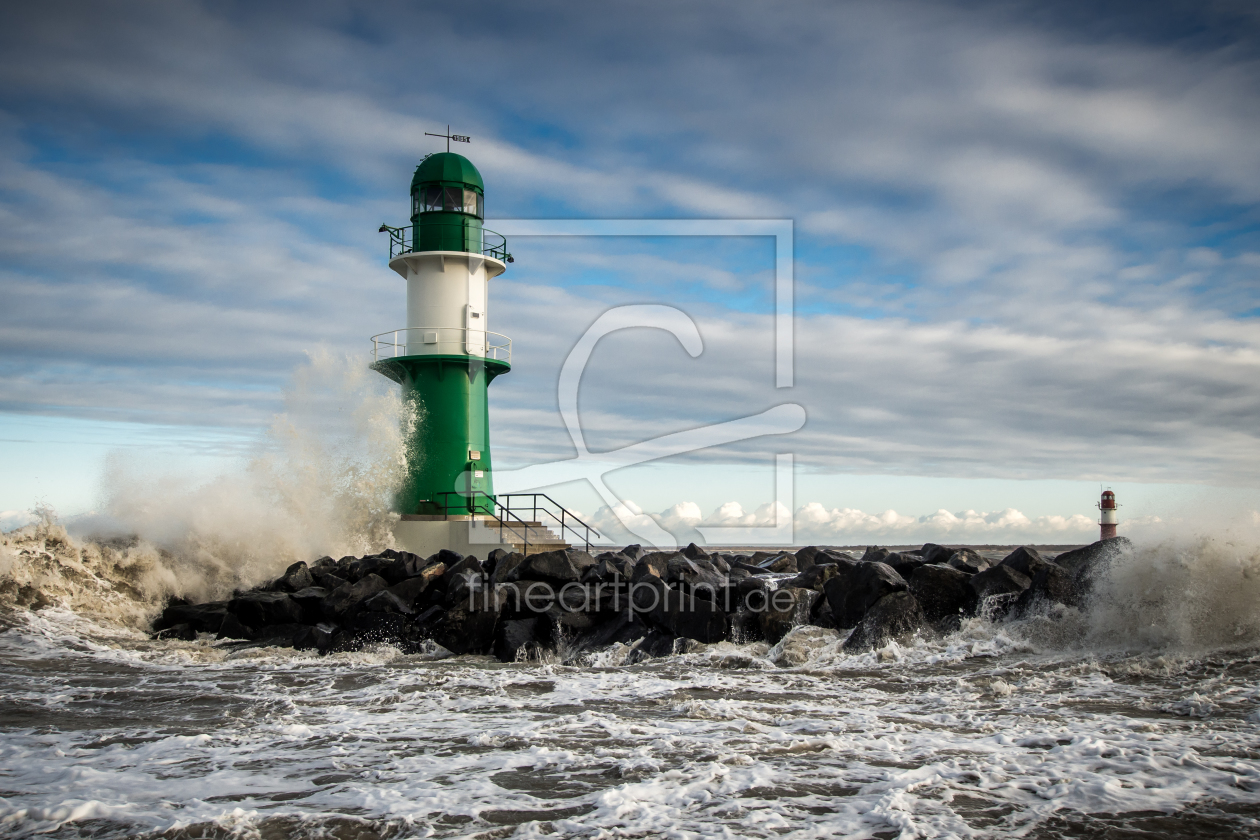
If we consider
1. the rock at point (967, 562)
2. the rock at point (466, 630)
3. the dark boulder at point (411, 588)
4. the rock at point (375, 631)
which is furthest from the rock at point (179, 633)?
the rock at point (967, 562)

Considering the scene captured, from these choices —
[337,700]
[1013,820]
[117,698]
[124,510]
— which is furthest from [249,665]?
[1013,820]

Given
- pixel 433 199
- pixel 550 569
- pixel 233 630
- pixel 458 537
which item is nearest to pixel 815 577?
pixel 550 569

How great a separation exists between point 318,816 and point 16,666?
261 inches

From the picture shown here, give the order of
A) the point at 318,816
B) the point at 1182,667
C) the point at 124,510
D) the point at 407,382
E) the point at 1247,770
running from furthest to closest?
1. the point at 407,382
2. the point at 124,510
3. the point at 1182,667
4. the point at 1247,770
5. the point at 318,816

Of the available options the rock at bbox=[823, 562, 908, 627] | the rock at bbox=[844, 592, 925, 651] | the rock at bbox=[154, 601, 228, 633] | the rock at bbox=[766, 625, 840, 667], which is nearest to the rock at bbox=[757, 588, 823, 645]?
the rock at bbox=[766, 625, 840, 667]

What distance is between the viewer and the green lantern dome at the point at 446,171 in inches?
681

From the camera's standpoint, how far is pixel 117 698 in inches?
289

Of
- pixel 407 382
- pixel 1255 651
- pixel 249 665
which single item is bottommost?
pixel 249 665

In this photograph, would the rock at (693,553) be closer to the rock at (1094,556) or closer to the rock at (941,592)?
the rock at (941,592)

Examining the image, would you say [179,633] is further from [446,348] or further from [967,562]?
[967,562]

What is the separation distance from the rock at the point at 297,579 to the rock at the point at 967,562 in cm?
934

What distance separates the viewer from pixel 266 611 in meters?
11.5

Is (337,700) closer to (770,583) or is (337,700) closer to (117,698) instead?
(117,698)

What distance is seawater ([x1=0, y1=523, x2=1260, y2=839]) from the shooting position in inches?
166
